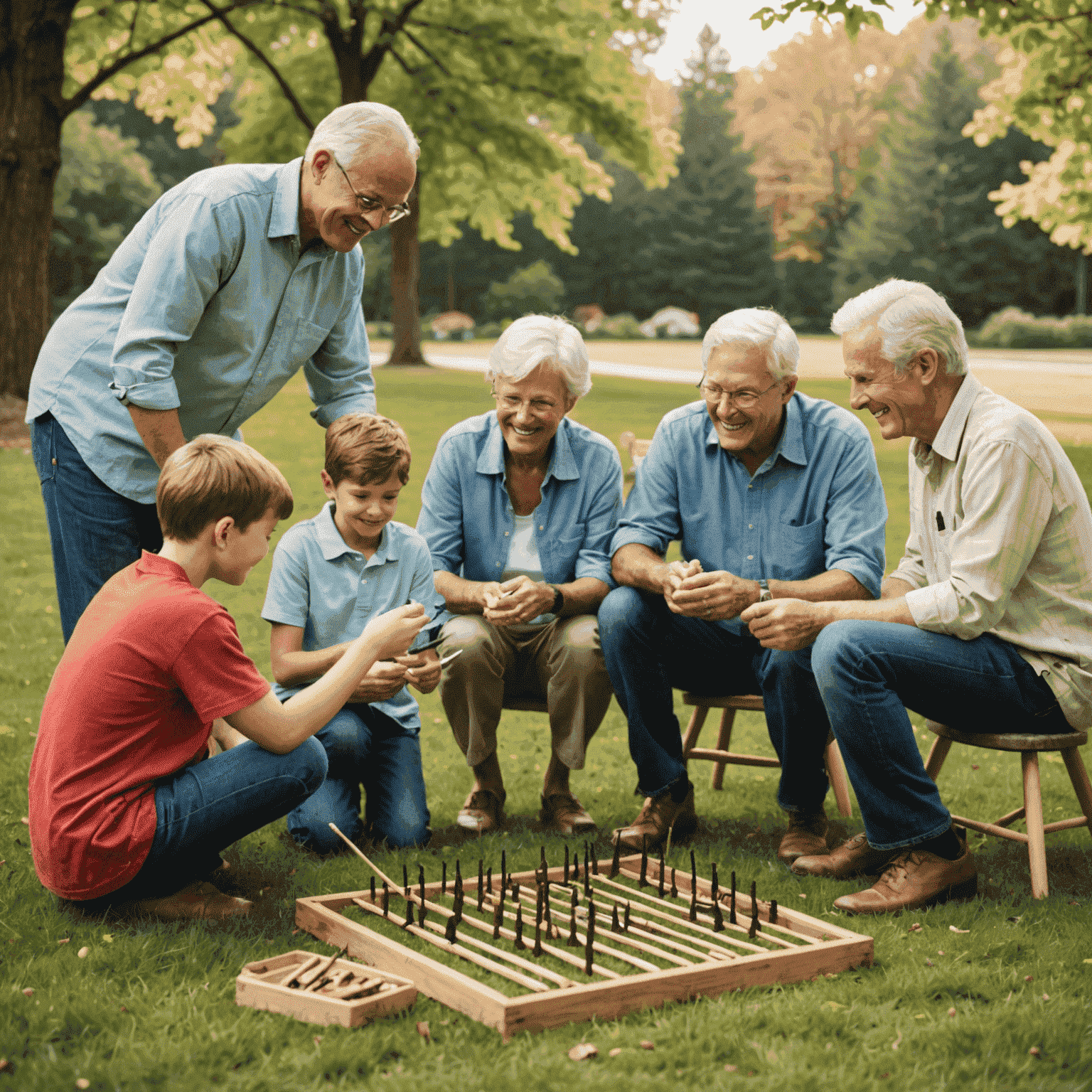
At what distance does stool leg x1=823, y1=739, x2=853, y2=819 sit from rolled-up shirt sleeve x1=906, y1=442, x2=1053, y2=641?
1289 millimetres

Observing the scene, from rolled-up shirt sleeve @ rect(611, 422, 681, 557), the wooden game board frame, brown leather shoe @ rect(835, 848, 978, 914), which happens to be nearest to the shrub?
rolled-up shirt sleeve @ rect(611, 422, 681, 557)

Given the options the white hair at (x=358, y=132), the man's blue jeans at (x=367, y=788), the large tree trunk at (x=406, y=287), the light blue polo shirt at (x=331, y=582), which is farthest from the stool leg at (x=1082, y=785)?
the large tree trunk at (x=406, y=287)

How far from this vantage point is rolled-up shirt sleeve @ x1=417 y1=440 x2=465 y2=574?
197 inches

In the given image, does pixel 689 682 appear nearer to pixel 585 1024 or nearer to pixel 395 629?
pixel 395 629

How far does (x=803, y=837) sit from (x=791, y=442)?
57.4 inches

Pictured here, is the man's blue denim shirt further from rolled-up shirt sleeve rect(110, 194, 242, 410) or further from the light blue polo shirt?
rolled-up shirt sleeve rect(110, 194, 242, 410)

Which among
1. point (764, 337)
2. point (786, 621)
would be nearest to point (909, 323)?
point (764, 337)

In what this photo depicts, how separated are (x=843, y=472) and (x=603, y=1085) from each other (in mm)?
2630

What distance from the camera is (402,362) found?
24.3 m

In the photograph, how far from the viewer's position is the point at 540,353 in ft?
15.4

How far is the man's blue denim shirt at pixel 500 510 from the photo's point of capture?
5000 mm

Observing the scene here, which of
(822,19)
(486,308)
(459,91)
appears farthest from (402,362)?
(486,308)

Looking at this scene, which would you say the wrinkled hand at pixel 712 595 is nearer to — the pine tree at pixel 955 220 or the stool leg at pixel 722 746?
the stool leg at pixel 722 746

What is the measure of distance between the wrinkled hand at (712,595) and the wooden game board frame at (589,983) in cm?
107
